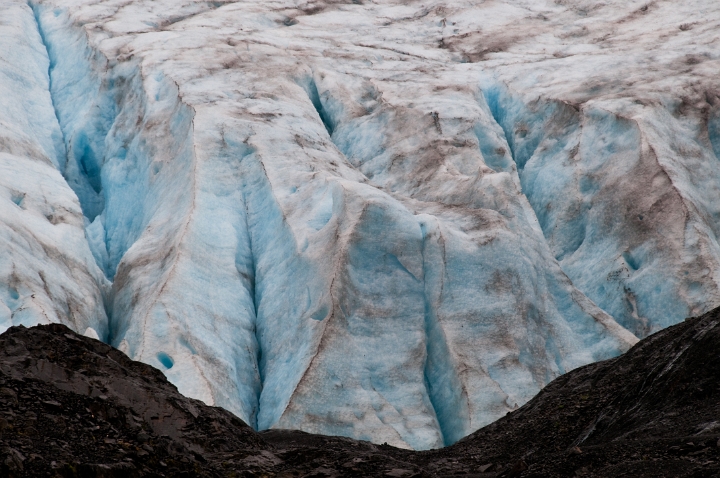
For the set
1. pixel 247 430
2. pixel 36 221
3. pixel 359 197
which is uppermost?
pixel 247 430

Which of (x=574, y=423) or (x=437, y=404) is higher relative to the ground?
(x=574, y=423)

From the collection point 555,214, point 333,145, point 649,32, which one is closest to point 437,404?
point 555,214

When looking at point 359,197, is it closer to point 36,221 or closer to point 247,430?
point 36,221

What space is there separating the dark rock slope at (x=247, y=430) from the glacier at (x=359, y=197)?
6094 mm

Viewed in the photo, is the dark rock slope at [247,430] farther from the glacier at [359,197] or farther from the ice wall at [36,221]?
the ice wall at [36,221]

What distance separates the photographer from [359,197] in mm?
23875

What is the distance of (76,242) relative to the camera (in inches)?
997

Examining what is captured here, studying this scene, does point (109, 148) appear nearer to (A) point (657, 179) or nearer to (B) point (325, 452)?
(A) point (657, 179)

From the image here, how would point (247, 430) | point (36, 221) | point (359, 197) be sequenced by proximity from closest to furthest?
point (247, 430) → point (359, 197) → point (36, 221)

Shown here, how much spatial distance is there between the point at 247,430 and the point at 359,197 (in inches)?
435

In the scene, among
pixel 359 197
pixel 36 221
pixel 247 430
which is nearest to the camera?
pixel 247 430

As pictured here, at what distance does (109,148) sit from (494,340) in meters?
16.0

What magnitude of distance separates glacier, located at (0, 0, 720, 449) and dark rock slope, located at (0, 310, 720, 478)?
6.09 metres

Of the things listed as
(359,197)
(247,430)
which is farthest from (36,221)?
(247,430)
